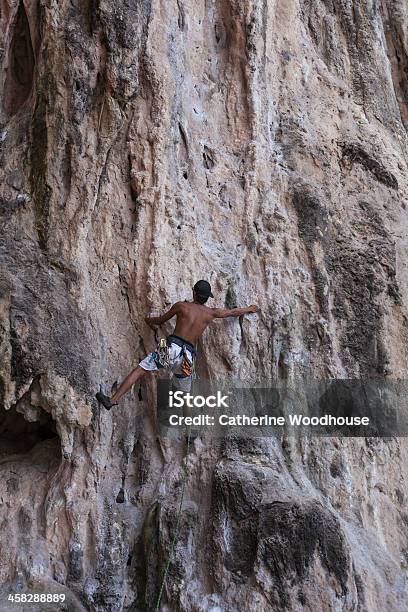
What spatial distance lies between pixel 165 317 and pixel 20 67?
3021 mm

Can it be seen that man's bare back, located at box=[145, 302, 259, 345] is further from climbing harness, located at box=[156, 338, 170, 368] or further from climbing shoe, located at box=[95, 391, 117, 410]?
climbing shoe, located at box=[95, 391, 117, 410]

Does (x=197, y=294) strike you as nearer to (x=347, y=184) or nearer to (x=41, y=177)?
(x=41, y=177)

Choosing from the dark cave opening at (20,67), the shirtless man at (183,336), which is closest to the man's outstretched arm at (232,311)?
the shirtless man at (183,336)

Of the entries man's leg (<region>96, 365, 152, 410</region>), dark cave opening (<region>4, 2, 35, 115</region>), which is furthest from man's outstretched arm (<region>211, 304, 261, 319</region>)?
dark cave opening (<region>4, 2, 35, 115</region>)

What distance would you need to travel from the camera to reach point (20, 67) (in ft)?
22.1

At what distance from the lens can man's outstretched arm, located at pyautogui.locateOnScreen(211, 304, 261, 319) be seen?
538cm

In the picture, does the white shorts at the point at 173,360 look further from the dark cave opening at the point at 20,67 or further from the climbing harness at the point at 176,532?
the dark cave opening at the point at 20,67

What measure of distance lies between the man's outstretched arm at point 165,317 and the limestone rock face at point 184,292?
6.0 inches

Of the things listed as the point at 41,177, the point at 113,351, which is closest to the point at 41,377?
the point at 113,351

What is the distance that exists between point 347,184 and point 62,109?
2.64 metres

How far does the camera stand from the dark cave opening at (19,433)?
5.68 metres

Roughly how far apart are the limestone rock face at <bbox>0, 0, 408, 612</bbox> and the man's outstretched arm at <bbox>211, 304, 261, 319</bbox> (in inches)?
5.1

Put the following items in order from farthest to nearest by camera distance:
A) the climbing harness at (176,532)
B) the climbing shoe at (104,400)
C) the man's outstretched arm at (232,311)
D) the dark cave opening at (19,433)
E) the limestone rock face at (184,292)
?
the dark cave opening at (19,433)
the man's outstretched arm at (232,311)
the climbing shoe at (104,400)
the limestone rock face at (184,292)
the climbing harness at (176,532)

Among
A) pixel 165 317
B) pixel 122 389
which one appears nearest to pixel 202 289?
pixel 165 317
